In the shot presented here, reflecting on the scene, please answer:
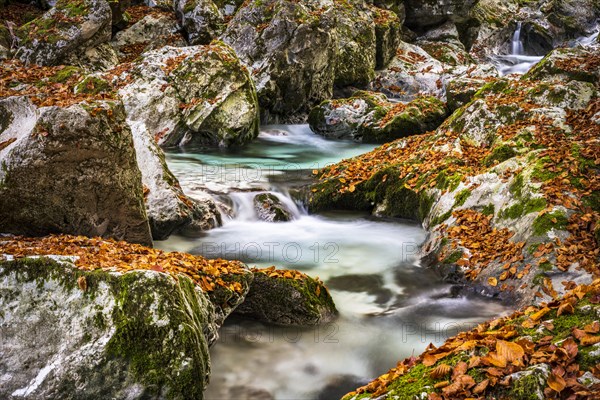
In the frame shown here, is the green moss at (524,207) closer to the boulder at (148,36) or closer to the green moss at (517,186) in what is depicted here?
the green moss at (517,186)

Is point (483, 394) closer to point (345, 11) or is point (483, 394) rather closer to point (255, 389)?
point (255, 389)

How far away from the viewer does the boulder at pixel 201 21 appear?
64.6ft

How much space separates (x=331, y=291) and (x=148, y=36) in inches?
654

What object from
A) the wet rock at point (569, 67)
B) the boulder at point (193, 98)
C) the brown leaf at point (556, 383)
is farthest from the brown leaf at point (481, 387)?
the boulder at point (193, 98)

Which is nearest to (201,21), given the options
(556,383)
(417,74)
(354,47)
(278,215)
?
(354,47)

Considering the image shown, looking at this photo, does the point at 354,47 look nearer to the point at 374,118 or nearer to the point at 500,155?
the point at 374,118

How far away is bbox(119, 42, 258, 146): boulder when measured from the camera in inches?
515

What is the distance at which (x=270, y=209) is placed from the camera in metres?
9.09

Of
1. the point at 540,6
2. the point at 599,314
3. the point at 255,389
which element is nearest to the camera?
the point at 599,314

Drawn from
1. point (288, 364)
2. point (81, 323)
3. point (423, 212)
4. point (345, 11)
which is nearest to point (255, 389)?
point (288, 364)

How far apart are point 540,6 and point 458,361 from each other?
33914 millimetres

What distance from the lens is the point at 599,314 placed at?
3023mm

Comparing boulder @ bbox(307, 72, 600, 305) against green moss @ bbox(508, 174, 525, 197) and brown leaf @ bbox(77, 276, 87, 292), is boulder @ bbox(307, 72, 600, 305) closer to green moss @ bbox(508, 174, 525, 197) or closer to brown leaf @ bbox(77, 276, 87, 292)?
green moss @ bbox(508, 174, 525, 197)

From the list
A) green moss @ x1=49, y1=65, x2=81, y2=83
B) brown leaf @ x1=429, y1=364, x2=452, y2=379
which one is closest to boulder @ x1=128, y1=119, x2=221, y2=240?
green moss @ x1=49, y1=65, x2=81, y2=83
